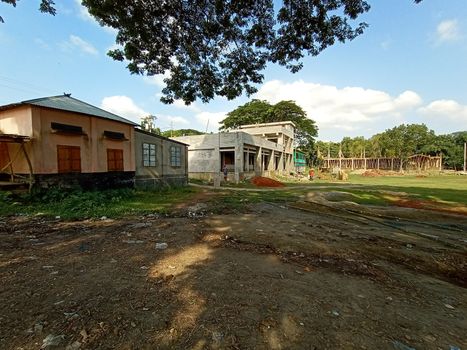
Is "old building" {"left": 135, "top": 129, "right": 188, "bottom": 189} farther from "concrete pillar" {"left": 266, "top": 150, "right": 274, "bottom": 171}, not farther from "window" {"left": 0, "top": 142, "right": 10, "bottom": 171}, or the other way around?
"concrete pillar" {"left": 266, "top": 150, "right": 274, "bottom": 171}

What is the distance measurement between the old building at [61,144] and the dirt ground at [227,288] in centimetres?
430

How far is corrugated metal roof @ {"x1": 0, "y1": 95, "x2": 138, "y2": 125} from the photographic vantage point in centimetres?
1020

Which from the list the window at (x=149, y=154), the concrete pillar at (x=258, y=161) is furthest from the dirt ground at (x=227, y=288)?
the concrete pillar at (x=258, y=161)

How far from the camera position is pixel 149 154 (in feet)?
51.7

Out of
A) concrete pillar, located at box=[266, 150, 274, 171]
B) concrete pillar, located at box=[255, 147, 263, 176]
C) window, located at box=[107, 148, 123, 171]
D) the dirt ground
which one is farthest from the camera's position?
concrete pillar, located at box=[266, 150, 274, 171]

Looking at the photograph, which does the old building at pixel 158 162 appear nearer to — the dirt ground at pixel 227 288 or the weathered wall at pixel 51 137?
the weathered wall at pixel 51 137

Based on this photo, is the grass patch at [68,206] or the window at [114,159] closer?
the grass patch at [68,206]

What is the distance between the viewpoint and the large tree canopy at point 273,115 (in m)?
43.3

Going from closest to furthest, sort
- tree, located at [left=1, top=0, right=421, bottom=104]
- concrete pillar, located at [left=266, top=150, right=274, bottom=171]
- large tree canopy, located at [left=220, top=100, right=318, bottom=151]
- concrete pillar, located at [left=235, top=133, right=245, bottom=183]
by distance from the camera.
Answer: tree, located at [left=1, top=0, right=421, bottom=104]
concrete pillar, located at [left=235, top=133, right=245, bottom=183]
concrete pillar, located at [left=266, top=150, right=274, bottom=171]
large tree canopy, located at [left=220, top=100, right=318, bottom=151]

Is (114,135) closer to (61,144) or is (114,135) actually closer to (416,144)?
(61,144)

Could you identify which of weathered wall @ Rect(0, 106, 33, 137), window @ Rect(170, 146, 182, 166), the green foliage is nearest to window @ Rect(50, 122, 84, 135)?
weathered wall @ Rect(0, 106, 33, 137)

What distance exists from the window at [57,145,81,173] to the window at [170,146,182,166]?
674 cm

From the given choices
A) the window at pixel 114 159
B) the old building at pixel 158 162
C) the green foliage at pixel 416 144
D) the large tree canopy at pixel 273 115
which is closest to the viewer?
the window at pixel 114 159

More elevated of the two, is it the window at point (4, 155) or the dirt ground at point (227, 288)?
the window at point (4, 155)
